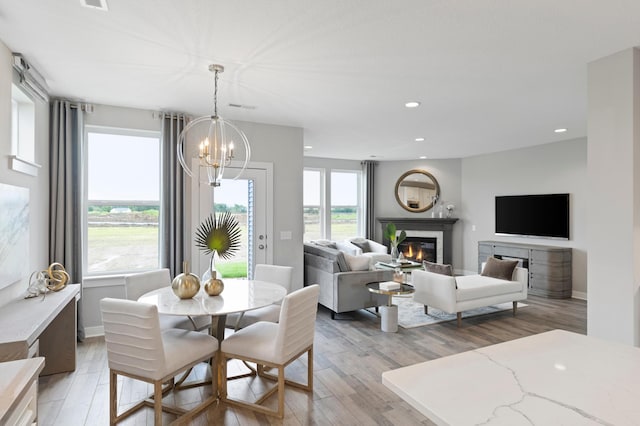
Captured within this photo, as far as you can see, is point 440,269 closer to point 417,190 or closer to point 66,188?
point 417,190

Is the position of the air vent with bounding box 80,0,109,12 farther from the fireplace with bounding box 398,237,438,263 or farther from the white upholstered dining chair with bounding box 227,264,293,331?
the fireplace with bounding box 398,237,438,263

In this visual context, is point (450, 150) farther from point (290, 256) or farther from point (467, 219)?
point (290, 256)

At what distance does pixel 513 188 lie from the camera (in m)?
6.82

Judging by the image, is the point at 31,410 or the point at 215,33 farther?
the point at 215,33

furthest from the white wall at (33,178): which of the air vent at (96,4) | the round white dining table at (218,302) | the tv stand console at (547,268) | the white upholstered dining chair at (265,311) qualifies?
the tv stand console at (547,268)

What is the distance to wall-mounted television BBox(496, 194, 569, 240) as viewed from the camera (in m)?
6.02

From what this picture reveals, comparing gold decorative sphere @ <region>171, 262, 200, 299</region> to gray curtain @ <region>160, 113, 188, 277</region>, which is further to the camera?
gray curtain @ <region>160, 113, 188, 277</region>

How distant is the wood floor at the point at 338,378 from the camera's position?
8.07 ft

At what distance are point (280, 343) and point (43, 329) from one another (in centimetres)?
151

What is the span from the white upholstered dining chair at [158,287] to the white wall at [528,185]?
581 cm

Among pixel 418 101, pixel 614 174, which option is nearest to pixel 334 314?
pixel 418 101

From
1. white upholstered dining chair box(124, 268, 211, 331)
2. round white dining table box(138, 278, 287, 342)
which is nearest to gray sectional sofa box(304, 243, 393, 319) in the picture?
round white dining table box(138, 278, 287, 342)

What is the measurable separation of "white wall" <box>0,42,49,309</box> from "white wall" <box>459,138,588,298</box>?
7.18 metres

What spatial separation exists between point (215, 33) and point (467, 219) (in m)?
6.83
